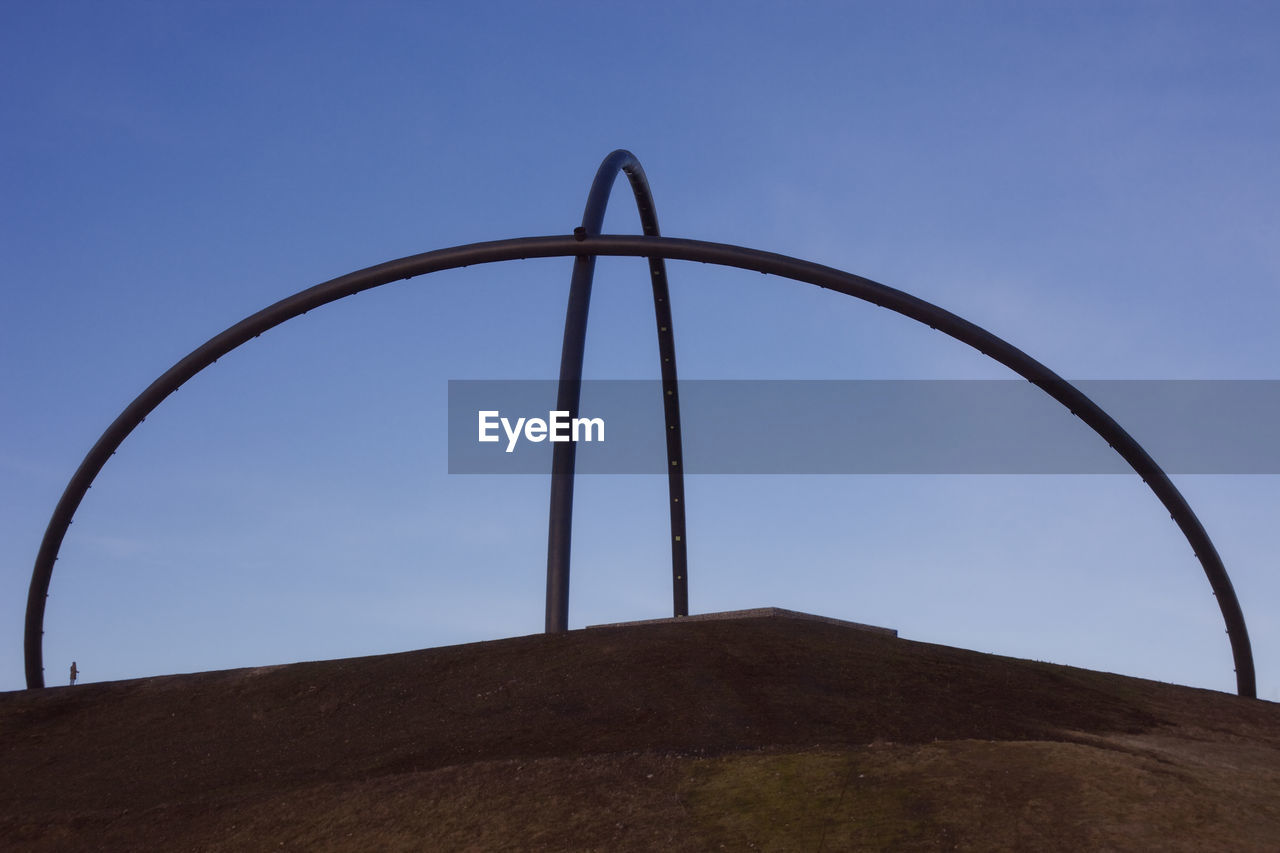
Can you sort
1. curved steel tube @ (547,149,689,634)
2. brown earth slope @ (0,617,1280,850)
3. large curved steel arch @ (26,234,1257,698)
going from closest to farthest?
brown earth slope @ (0,617,1280,850), large curved steel arch @ (26,234,1257,698), curved steel tube @ (547,149,689,634)

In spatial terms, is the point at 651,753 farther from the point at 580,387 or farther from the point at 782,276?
the point at 580,387

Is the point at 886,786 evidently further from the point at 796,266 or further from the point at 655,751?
the point at 796,266

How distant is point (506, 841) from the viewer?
17000 millimetres

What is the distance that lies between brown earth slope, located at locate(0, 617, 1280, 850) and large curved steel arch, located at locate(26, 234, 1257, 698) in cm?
528

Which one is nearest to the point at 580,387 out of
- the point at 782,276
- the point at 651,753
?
the point at 782,276

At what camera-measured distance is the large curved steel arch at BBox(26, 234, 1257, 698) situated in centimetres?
2919

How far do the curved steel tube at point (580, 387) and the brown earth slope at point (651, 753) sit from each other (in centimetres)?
344

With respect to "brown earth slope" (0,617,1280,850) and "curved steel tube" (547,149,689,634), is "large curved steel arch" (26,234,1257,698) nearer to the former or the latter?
"curved steel tube" (547,149,689,634)

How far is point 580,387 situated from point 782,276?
308 inches

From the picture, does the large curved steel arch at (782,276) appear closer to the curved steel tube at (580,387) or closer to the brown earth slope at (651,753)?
the curved steel tube at (580,387)

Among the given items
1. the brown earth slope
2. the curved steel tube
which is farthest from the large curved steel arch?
the brown earth slope

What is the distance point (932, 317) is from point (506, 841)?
56.7 feet

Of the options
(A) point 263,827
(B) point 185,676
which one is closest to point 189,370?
(B) point 185,676

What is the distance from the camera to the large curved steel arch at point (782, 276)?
2919cm
